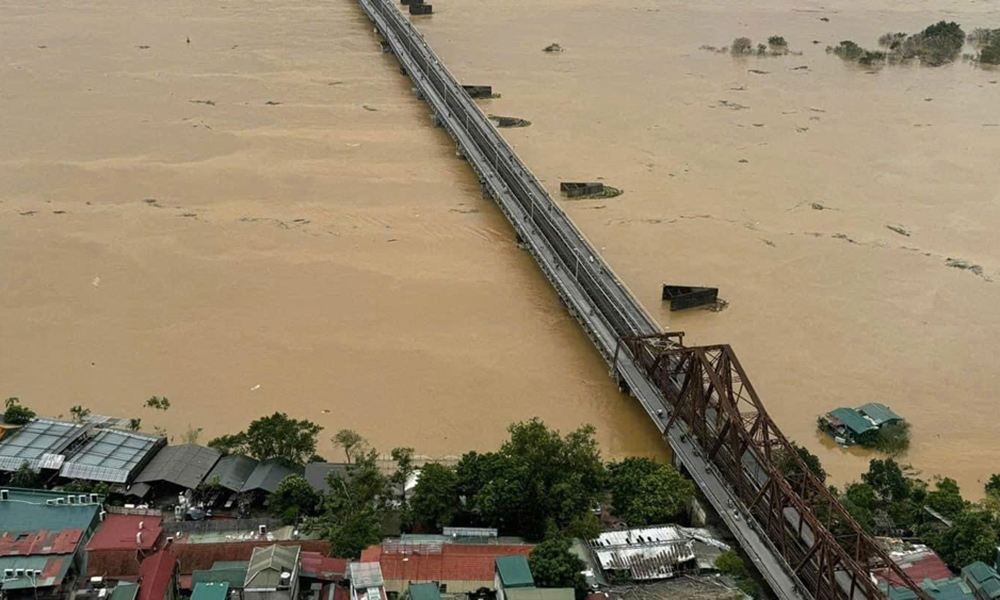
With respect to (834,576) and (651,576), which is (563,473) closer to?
(651,576)

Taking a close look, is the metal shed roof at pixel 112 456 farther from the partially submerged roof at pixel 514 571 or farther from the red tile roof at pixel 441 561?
the partially submerged roof at pixel 514 571

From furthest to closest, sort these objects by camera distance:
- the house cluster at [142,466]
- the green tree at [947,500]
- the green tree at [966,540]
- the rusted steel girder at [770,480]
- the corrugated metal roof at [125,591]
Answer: the house cluster at [142,466]
the green tree at [947,500]
the green tree at [966,540]
the rusted steel girder at [770,480]
the corrugated metal roof at [125,591]

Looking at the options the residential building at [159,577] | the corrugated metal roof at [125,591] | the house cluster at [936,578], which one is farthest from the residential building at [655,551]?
the corrugated metal roof at [125,591]

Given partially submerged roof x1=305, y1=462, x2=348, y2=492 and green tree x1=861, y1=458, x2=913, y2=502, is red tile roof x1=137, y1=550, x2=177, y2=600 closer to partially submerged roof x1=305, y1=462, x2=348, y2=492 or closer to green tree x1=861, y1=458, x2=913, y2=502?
partially submerged roof x1=305, y1=462, x2=348, y2=492

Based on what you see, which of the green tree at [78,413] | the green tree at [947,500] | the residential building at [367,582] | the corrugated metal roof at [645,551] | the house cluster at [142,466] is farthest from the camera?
the green tree at [78,413]

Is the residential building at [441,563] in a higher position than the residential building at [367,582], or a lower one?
lower

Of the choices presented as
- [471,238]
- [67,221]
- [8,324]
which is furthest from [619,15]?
[8,324]

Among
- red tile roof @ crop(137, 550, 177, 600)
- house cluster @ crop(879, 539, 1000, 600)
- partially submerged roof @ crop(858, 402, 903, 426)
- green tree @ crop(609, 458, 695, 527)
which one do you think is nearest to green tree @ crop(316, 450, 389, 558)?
red tile roof @ crop(137, 550, 177, 600)
